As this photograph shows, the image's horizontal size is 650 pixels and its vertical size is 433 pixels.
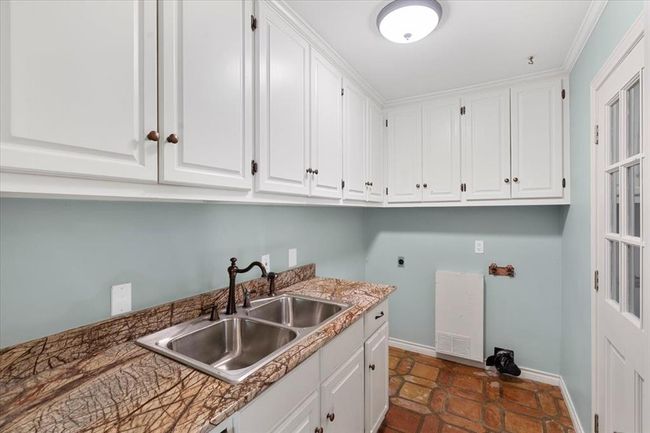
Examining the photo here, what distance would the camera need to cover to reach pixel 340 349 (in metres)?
1.38

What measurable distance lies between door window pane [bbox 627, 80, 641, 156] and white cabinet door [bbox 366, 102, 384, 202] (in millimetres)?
1542

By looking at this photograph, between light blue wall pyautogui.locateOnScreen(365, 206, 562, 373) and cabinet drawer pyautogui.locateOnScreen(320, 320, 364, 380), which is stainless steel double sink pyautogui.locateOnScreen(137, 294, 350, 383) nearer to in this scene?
cabinet drawer pyautogui.locateOnScreen(320, 320, 364, 380)

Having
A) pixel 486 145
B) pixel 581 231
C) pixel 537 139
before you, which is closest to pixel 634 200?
pixel 581 231

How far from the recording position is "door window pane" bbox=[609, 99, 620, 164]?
1401 mm

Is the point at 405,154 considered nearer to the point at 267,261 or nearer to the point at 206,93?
the point at 267,261

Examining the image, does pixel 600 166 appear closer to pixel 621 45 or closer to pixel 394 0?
pixel 621 45

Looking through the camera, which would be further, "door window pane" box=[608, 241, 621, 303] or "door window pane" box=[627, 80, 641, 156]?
"door window pane" box=[608, 241, 621, 303]

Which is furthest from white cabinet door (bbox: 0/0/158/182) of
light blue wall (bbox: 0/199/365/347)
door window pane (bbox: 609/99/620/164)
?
door window pane (bbox: 609/99/620/164)

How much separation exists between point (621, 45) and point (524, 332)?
223 cm

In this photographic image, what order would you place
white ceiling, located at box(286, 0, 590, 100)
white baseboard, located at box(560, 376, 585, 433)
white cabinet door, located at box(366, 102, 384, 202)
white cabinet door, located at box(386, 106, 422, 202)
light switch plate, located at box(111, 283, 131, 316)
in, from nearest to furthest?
1. light switch plate, located at box(111, 283, 131, 316)
2. white ceiling, located at box(286, 0, 590, 100)
3. white baseboard, located at box(560, 376, 585, 433)
4. white cabinet door, located at box(366, 102, 384, 202)
5. white cabinet door, located at box(386, 106, 422, 202)

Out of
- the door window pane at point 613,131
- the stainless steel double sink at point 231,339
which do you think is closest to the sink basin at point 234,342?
the stainless steel double sink at point 231,339

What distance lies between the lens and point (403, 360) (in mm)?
2828

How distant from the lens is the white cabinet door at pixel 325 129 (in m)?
1.72

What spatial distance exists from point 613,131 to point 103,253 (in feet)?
7.85
